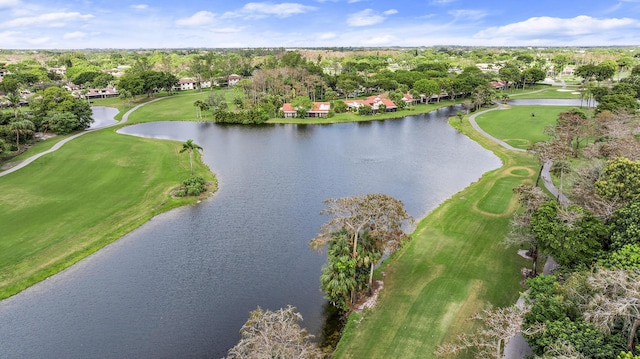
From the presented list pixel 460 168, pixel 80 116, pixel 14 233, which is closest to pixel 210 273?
pixel 14 233

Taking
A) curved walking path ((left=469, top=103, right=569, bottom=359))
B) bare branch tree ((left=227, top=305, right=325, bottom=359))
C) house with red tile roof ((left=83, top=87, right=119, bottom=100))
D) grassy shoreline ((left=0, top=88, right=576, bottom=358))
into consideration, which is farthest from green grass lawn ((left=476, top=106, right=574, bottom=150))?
house with red tile roof ((left=83, top=87, right=119, bottom=100))

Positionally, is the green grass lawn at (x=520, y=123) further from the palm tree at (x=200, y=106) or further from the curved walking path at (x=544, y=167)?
the palm tree at (x=200, y=106)

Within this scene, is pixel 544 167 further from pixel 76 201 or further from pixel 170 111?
pixel 170 111

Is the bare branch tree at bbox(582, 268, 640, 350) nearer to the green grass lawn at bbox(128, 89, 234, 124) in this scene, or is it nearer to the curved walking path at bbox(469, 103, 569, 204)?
the curved walking path at bbox(469, 103, 569, 204)

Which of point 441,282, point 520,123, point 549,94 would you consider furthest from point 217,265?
point 549,94

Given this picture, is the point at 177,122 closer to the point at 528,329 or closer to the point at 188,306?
the point at 188,306
